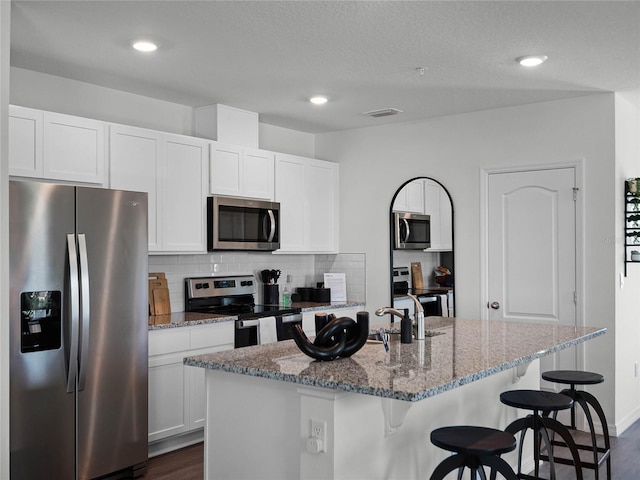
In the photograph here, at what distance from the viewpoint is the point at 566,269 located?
16.3 ft

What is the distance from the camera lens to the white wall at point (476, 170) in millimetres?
4793

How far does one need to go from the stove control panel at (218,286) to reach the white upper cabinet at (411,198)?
1510mm

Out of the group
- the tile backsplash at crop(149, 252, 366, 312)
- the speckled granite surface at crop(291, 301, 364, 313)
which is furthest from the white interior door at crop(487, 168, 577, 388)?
the tile backsplash at crop(149, 252, 366, 312)

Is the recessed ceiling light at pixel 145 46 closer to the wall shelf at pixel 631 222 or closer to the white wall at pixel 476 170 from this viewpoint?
the white wall at pixel 476 170

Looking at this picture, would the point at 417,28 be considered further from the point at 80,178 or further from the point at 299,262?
the point at 299,262

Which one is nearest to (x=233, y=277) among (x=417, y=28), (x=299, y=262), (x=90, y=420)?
(x=299, y=262)

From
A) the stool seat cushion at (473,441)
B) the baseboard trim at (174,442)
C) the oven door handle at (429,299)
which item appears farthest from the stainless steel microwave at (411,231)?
the stool seat cushion at (473,441)

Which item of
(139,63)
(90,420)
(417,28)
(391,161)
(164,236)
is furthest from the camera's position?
(391,161)

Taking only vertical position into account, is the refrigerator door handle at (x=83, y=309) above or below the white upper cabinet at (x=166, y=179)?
below

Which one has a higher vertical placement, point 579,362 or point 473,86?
point 473,86

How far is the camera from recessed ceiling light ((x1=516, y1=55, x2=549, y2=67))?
388 centimetres

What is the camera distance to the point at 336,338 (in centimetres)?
269

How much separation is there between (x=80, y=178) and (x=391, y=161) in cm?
289

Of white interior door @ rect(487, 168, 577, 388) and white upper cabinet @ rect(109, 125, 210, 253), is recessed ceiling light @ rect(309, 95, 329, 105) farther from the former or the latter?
white interior door @ rect(487, 168, 577, 388)
